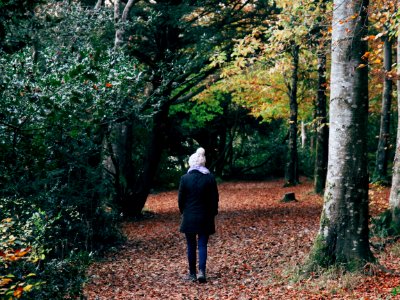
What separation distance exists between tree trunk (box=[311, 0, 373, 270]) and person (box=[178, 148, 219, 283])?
77.3 inches

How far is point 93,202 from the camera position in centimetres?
1054

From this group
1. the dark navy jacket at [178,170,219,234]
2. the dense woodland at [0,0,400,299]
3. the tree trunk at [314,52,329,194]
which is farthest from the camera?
the tree trunk at [314,52,329,194]

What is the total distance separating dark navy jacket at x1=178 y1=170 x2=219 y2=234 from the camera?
7902mm

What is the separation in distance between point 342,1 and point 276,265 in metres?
4.47

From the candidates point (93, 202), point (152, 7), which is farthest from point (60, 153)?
point (152, 7)

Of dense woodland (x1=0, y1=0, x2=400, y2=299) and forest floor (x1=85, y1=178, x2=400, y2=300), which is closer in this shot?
dense woodland (x1=0, y1=0, x2=400, y2=299)

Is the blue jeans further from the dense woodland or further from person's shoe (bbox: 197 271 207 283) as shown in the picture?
the dense woodland

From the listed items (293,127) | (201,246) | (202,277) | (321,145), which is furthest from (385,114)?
(202,277)

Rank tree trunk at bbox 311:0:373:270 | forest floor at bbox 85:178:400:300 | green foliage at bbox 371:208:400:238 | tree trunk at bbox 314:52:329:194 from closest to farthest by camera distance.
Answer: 1. forest floor at bbox 85:178:400:300
2. tree trunk at bbox 311:0:373:270
3. green foliage at bbox 371:208:400:238
4. tree trunk at bbox 314:52:329:194

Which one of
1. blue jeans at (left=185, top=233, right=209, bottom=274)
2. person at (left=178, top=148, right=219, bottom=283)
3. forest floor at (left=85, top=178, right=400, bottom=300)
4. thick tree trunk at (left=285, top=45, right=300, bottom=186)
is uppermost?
thick tree trunk at (left=285, top=45, right=300, bottom=186)

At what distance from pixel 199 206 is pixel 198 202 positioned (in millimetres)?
67

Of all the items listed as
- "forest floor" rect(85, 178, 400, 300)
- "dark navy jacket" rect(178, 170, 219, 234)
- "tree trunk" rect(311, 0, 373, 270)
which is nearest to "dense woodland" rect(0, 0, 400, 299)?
"tree trunk" rect(311, 0, 373, 270)

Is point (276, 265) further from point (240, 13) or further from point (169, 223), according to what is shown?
point (240, 13)

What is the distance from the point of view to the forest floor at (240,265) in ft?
21.7
